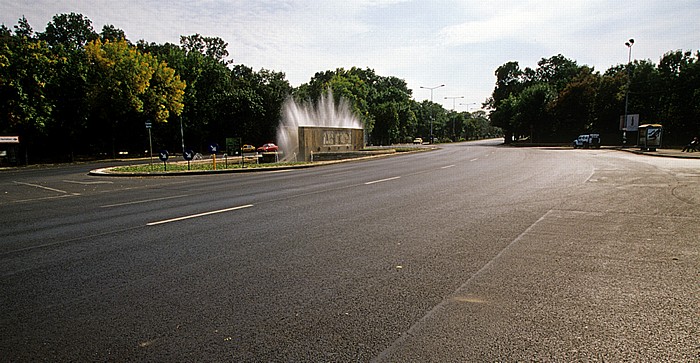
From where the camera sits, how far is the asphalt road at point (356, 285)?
2.97 meters

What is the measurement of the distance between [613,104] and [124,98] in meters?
61.4

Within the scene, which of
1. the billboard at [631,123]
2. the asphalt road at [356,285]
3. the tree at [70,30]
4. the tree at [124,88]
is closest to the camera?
the asphalt road at [356,285]

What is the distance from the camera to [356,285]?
13.7 feet

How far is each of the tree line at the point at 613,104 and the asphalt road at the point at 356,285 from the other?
4493cm

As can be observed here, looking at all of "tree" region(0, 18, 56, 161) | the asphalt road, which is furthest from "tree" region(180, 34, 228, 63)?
the asphalt road

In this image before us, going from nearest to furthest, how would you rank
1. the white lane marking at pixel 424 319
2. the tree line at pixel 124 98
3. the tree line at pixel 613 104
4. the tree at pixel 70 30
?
the white lane marking at pixel 424 319 → the tree line at pixel 124 98 → the tree line at pixel 613 104 → the tree at pixel 70 30

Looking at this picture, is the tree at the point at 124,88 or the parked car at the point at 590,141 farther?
the parked car at the point at 590,141

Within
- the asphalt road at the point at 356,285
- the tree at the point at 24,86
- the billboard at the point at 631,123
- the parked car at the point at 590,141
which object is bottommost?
the asphalt road at the point at 356,285

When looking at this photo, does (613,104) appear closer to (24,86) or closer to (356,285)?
(356,285)

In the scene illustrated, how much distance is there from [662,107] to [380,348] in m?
62.4

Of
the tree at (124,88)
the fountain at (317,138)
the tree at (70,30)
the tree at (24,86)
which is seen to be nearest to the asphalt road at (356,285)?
the fountain at (317,138)

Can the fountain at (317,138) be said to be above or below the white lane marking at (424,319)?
above

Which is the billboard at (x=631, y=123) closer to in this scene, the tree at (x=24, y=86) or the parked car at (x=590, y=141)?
the parked car at (x=590, y=141)

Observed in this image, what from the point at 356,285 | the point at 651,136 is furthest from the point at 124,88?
the point at 651,136
